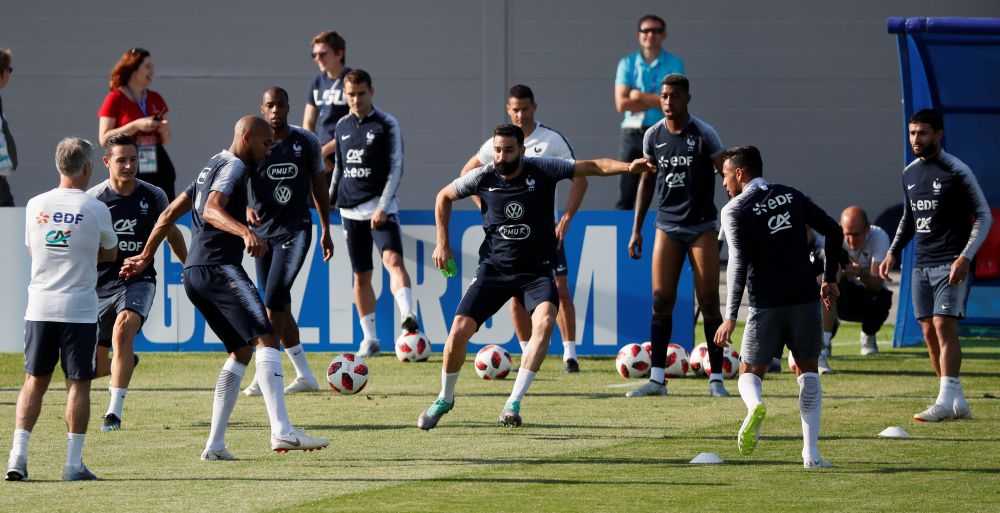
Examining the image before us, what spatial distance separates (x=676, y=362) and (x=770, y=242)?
4145 mm

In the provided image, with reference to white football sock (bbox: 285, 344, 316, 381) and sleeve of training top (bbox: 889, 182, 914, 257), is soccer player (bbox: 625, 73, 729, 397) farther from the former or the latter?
white football sock (bbox: 285, 344, 316, 381)

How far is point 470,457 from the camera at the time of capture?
855 centimetres

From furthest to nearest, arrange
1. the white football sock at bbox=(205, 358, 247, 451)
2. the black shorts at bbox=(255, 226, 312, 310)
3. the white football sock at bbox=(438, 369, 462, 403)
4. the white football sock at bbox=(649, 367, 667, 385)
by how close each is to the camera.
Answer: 1. the white football sock at bbox=(649, 367, 667, 385)
2. the black shorts at bbox=(255, 226, 312, 310)
3. the white football sock at bbox=(438, 369, 462, 403)
4. the white football sock at bbox=(205, 358, 247, 451)

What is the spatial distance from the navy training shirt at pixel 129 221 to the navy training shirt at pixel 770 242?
3.81m

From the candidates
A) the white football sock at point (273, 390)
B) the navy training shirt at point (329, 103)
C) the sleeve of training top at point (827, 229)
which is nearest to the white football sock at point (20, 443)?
the white football sock at point (273, 390)

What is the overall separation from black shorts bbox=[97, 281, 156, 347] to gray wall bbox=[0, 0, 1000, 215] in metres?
12.4

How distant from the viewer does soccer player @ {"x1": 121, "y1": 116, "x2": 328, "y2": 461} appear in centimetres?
844

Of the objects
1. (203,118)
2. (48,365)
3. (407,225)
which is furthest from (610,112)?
(48,365)

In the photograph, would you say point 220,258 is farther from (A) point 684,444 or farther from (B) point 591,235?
(B) point 591,235

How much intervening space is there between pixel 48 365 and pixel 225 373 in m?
1.02

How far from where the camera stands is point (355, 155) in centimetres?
1389

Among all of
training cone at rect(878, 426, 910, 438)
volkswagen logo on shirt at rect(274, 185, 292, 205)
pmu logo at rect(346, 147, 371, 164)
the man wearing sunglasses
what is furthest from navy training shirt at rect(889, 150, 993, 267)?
the man wearing sunglasses

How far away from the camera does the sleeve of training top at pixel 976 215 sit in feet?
33.1

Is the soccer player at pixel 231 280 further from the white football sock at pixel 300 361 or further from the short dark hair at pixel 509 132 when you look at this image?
the white football sock at pixel 300 361
